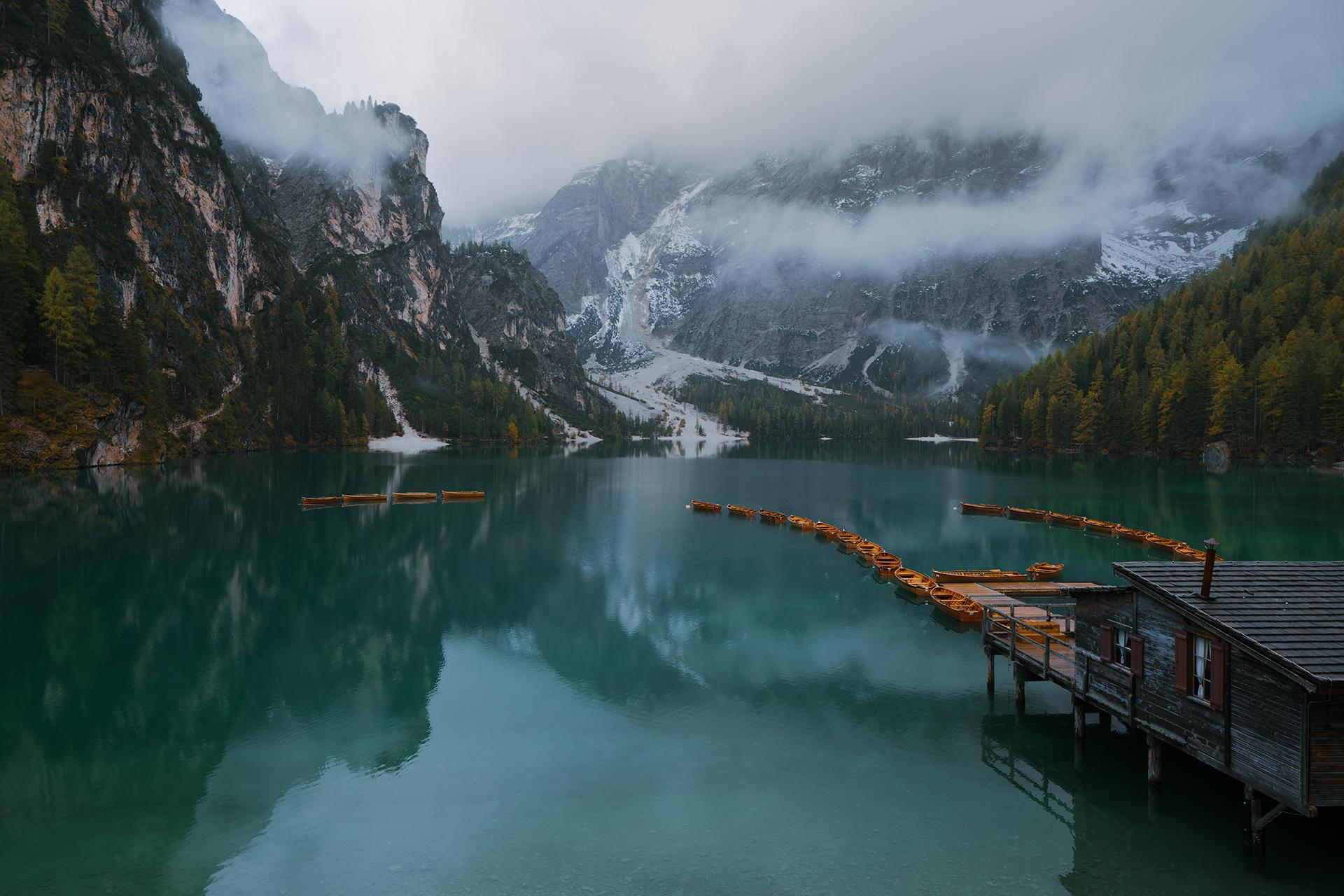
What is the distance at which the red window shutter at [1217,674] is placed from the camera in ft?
56.0

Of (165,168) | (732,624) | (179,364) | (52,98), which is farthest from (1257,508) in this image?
(165,168)

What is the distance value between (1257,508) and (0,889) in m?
95.4

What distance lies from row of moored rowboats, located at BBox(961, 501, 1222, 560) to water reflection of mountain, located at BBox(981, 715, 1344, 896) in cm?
3769

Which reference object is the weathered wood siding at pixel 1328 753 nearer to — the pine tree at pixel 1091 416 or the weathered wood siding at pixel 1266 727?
the weathered wood siding at pixel 1266 727

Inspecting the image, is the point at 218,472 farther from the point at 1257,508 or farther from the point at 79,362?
the point at 1257,508

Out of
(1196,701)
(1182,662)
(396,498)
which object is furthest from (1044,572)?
(396,498)

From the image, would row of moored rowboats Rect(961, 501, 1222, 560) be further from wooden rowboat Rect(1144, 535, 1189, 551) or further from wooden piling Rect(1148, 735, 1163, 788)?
wooden piling Rect(1148, 735, 1163, 788)

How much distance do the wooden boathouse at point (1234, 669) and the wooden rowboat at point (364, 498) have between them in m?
80.1

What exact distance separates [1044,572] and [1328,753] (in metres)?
36.6

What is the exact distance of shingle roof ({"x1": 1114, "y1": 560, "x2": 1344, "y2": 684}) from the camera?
1548cm

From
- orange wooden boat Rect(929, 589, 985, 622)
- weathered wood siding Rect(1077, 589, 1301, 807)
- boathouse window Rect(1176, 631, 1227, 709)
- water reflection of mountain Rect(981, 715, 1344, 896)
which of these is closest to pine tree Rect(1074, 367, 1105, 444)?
orange wooden boat Rect(929, 589, 985, 622)

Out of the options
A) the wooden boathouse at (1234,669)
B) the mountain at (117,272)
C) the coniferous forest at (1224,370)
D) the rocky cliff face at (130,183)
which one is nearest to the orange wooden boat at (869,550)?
the wooden boathouse at (1234,669)

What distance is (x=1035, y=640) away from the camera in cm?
2766

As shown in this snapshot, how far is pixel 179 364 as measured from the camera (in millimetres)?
146625
